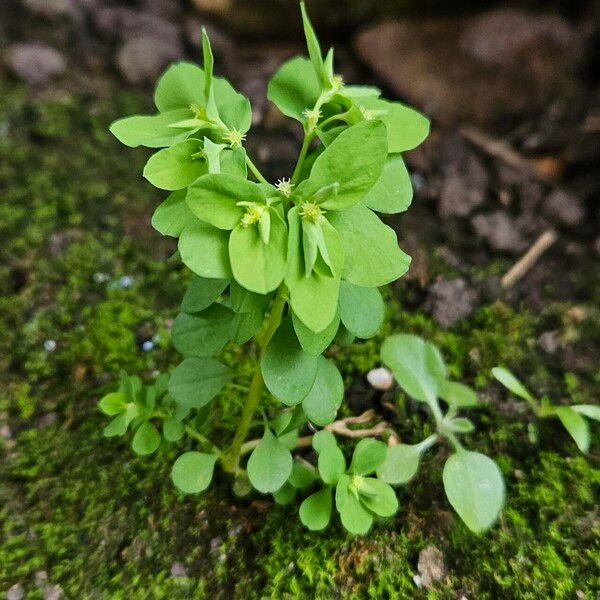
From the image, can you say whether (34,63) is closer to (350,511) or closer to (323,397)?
(323,397)

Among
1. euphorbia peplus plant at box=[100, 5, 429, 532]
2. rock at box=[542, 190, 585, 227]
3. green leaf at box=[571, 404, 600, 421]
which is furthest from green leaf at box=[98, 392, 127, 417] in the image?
rock at box=[542, 190, 585, 227]

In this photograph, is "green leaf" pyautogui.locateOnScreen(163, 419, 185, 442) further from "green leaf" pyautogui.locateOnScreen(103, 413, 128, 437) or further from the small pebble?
the small pebble

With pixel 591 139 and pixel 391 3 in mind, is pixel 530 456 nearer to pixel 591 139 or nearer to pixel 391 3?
pixel 591 139

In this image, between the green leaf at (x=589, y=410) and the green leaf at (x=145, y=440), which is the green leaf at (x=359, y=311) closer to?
the green leaf at (x=145, y=440)

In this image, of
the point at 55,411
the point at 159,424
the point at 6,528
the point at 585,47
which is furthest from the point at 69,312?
the point at 585,47

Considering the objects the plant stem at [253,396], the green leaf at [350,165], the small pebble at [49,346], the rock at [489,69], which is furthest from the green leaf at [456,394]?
the rock at [489,69]
